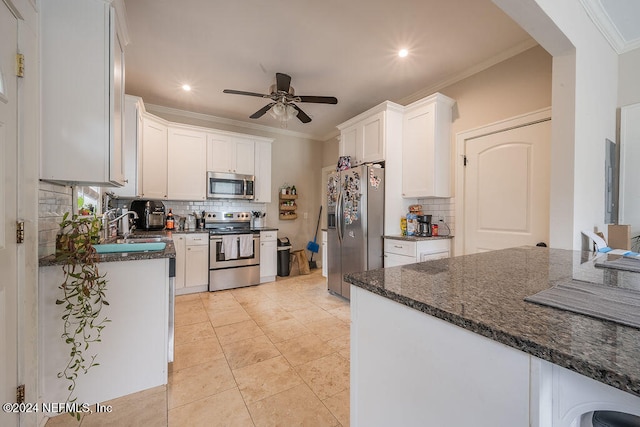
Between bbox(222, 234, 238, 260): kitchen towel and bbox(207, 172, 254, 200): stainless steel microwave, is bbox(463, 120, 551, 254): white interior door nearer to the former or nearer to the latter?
bbox(222, 234, 238, 260): kitchen towel

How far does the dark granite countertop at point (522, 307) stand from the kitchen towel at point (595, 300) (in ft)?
0.10

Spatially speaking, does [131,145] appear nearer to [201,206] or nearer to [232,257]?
[201,206]

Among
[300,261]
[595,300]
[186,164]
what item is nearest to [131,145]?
[186,164]

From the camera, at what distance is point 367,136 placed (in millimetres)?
3508

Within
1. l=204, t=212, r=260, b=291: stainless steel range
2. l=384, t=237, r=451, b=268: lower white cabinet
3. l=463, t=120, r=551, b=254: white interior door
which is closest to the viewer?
l=463, t=120, r=551, b=254: white interior door

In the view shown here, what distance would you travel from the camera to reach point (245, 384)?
1.76 m

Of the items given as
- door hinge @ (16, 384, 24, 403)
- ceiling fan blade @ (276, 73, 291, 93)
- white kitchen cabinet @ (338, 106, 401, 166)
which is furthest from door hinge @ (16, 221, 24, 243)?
white kitchen cabinet @ (338, 106, 401, 166)

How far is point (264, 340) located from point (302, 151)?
3.77 m

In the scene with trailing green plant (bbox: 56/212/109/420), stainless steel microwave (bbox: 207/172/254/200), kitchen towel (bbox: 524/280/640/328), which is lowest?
trailing green plant (bbox: 56/212/109/420)

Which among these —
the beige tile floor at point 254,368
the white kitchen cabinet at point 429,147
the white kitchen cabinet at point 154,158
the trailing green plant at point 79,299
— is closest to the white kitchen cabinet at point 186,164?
the white kitchen cabinet at point 154,158

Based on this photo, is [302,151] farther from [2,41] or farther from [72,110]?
[2,41]

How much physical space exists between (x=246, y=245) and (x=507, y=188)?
129 inches

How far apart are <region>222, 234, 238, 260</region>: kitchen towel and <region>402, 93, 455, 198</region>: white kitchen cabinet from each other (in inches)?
96.8

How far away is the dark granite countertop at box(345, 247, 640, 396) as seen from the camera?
1.54 feet
